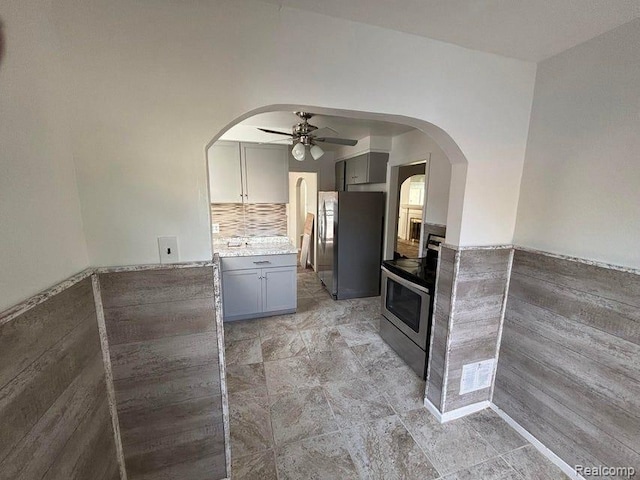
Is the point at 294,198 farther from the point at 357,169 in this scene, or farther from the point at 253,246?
the point at 253,246

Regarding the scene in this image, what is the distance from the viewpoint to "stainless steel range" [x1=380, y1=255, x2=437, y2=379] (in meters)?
2.13

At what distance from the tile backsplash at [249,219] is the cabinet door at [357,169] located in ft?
3.99

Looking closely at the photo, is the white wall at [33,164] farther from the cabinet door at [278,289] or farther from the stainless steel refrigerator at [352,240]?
the stainless steel refrigerator at [352,240]

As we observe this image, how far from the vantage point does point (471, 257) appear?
168 cm

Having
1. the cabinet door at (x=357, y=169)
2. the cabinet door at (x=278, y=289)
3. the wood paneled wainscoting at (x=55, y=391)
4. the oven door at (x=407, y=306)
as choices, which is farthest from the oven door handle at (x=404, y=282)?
→ the wood paneled wainscoting at (x=55, y=391)

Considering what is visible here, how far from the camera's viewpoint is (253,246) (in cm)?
353

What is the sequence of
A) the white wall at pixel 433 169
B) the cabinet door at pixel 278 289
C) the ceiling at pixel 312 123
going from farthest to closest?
the cabinet door at pixel 278 289
the ceiling at pixel 312 123
the white wall at pixel 433 169

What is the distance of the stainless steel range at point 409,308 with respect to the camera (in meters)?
2.13

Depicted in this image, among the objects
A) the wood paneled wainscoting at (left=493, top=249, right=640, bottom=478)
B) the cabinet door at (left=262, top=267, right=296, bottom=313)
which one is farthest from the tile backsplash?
the wood paneled wainscoting at (left=493, top=249, right=640, bottom=478)

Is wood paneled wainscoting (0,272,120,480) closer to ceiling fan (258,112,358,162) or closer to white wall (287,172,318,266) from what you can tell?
ceiling fan (258,112,358,162)

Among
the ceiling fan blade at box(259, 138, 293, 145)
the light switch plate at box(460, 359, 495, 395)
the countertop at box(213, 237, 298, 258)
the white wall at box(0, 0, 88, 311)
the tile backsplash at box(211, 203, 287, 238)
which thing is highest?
the ceiling fan blade at box(259, 138, 293, 145)

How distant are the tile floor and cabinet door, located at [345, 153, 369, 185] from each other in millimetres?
2325

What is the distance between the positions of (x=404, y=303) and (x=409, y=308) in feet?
0.29

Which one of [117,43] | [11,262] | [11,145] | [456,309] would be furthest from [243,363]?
[117,43]
